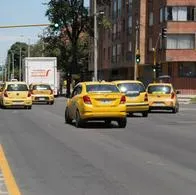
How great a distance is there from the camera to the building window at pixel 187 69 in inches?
3000

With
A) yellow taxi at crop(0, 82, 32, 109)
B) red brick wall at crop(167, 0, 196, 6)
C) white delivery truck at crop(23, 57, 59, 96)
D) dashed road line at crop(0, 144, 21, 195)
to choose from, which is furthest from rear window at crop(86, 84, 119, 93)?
red brick wall at crop(167, 0, 196, 6)

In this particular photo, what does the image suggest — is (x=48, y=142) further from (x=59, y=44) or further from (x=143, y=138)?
(x=59, y=44)

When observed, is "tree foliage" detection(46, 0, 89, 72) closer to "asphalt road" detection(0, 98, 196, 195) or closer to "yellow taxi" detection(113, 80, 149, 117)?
"yellow taxi" detection(113, 80, 149, 117)

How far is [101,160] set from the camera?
45.3 ft

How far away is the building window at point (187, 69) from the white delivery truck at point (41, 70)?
22.4m

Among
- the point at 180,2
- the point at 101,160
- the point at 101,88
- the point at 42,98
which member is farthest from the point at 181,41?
the point at 101,160

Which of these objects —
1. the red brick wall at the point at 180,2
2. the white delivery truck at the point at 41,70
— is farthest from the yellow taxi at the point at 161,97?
the red brick wall at the point at 180,2

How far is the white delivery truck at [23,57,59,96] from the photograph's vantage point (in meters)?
57.1

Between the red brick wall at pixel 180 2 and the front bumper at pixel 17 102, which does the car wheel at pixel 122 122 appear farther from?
the red brick wall at pixel 180 2

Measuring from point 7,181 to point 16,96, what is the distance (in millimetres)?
29057

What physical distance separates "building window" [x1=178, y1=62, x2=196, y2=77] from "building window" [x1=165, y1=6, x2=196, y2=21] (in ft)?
16.5

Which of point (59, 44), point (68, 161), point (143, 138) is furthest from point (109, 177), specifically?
point (59, 44)

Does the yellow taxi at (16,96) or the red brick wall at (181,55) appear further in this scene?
the red brick wall at (181,55)

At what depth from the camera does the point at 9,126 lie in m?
24.1
